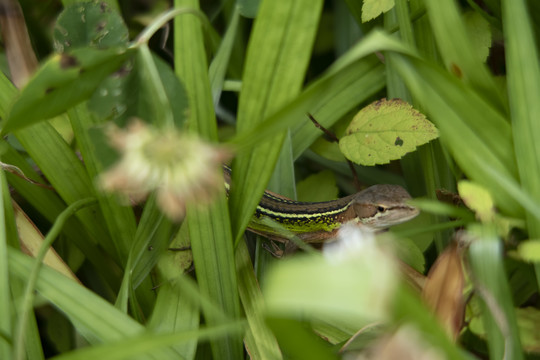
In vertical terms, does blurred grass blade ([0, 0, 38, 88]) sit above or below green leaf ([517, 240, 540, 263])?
above

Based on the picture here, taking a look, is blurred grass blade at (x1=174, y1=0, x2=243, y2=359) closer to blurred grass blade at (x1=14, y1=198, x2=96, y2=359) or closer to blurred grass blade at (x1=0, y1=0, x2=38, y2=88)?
Answer: blurred grass blade at (x1=14, y1=198, x2=96, y2=359)

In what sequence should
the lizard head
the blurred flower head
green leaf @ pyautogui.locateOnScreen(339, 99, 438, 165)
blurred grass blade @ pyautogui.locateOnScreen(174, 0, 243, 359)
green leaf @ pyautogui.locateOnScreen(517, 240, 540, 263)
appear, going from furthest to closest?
1. the lizard head
2. green leaf @ pyautogui.locateOnScreen(339, 99, 438, 165)
3. blurred grass blade @ pyautogui.locateOnScreen(174, 0, 243, 359)
4. green leaf @ pyautogui.locateOnScreen(517, 240, 540, 263)
5. the blurred flower head

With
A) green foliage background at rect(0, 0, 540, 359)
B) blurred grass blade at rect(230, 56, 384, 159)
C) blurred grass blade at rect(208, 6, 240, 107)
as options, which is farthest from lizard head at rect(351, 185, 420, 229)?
blurred grass blade at rect(208, 6, 240, 107)

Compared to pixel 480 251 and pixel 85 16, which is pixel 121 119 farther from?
pixel 480 251

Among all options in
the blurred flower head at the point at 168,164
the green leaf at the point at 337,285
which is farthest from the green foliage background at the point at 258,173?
the blurred flower head at the point at 168,164

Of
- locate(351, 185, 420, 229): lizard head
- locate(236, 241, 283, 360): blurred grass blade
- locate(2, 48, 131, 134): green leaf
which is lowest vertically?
locate(236, 241, 283, 360): blurred grass blade

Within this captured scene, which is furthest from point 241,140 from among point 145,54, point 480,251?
point 480,251
